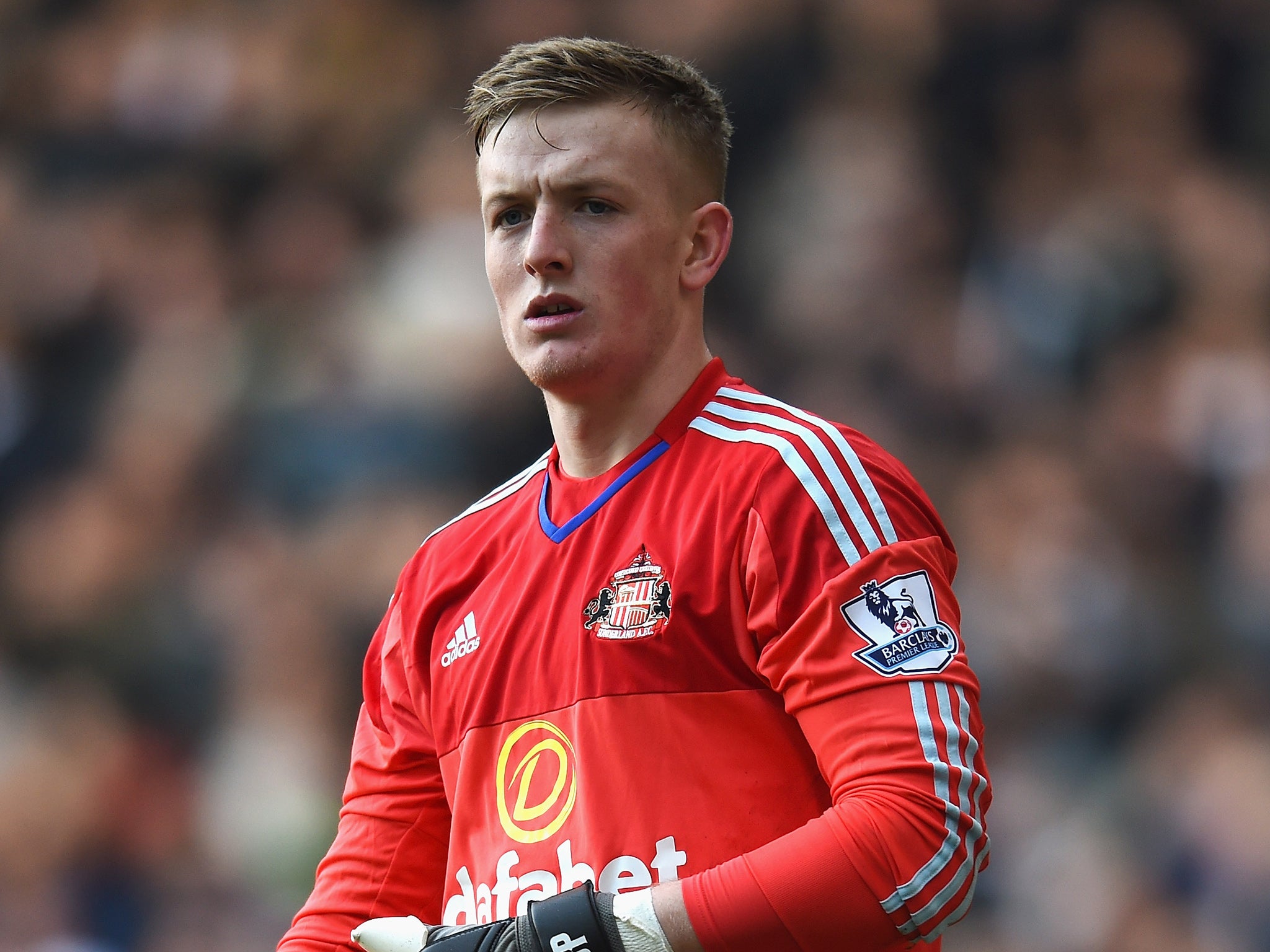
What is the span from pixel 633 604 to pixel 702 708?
163mm

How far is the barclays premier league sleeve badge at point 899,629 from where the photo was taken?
181 centimetres

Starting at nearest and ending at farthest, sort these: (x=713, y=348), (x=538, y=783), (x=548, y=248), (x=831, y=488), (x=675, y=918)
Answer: (x=675, y=918)
(x=831, y=488)
(x=538, y=783)
(x=548, y=248)
(x=713, y=348)

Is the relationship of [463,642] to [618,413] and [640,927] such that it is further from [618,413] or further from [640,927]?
[640,927]

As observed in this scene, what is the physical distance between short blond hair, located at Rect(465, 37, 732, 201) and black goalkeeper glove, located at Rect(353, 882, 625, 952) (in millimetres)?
1086

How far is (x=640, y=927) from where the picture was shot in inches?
69.0

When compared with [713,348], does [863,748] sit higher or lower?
lower

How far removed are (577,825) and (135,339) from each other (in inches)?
204

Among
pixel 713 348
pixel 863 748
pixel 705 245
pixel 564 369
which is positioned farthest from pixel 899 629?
pixel 713 348

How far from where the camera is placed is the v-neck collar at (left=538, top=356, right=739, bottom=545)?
7.22ft

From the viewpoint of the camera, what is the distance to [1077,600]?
192 inches

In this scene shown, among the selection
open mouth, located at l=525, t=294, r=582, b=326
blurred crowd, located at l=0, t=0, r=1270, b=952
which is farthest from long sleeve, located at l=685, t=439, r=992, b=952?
blurred crowd, located at l=0, t=0, r=1270, b=952

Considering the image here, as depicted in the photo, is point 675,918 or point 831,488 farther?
point 831,488

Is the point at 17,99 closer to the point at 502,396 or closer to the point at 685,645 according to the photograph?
the point at 502,396

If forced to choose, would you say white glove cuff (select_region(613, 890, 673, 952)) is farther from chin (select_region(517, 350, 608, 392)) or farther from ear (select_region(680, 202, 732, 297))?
ear (select_region(680, 202, 732, 297))
